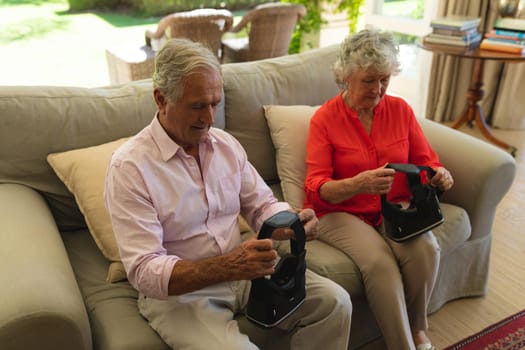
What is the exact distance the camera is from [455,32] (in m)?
2.98

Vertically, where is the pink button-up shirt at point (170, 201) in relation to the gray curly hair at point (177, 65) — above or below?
below

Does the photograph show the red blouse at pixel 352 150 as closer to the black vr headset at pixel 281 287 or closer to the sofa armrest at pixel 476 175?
the sofa armrest at pixel 476 175

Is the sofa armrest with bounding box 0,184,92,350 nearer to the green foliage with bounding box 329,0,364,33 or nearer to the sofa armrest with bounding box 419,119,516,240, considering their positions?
the sofa armrest with bounding box 419,119,516,240

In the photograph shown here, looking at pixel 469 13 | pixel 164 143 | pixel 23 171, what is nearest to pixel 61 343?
pixel 164 143

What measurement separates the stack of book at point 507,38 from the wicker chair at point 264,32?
1.32 metres

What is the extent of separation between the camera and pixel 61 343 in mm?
1074

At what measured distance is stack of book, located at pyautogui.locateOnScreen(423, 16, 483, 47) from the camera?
2.96 meters

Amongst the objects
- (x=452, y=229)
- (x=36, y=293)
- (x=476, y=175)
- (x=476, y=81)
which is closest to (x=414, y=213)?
(x=452, y=229)

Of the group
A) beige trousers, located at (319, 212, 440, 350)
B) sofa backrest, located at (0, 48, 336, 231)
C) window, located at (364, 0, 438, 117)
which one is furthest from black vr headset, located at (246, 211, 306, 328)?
window, located at (364, 0, 438, 117)

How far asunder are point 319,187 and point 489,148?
72cm

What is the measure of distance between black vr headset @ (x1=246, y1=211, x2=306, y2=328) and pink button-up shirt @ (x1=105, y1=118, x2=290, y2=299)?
0.64 ft

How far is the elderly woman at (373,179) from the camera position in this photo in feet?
4.99

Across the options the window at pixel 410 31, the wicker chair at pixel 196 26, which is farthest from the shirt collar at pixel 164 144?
the window at pixel 410 31

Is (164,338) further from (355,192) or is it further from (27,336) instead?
(355,192)
